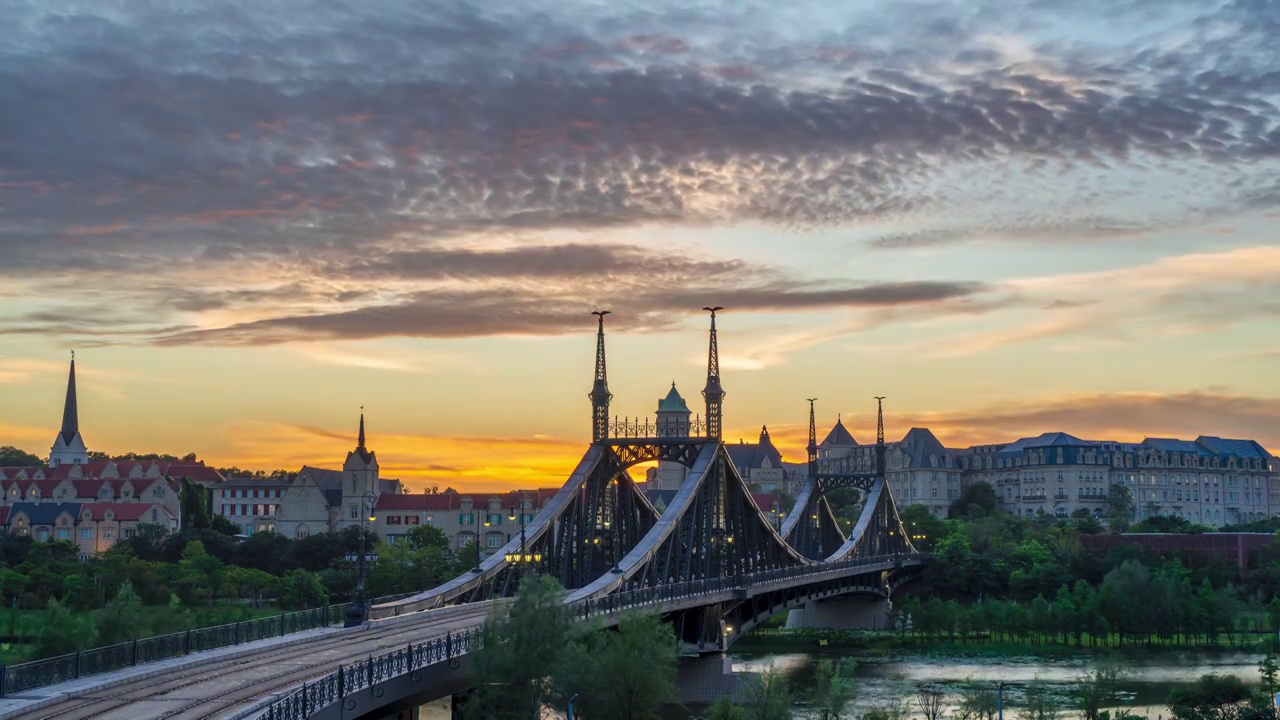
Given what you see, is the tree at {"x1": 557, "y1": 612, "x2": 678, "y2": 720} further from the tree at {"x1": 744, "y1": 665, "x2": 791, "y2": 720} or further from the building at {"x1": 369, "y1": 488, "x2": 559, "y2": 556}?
the building at {"x1": 369, "y1": 488, "x2": 559, "y2": 556}

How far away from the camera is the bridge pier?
13625 cm

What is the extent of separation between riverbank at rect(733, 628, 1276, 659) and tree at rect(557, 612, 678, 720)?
6093 centimetres

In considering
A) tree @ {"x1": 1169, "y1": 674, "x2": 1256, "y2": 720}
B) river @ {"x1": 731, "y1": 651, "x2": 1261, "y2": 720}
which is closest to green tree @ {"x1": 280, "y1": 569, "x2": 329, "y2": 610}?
river @ {"x1": 731, "y1": 651, "x2": 1261, "y2": 720}

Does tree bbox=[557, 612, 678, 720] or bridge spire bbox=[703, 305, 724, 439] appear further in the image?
bridge spire bbox=[703, 305, 724, 439]

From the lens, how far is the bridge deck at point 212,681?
4141 cm

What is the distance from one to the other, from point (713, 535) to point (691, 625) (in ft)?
34.1

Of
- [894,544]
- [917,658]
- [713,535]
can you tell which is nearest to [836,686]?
[713,535]

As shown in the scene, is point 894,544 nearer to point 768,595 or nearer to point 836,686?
point 768,595

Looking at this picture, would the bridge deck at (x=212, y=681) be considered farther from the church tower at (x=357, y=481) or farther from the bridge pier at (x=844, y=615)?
the church tower at (x=357, y=481)

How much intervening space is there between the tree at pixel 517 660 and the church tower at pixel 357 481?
130 metres

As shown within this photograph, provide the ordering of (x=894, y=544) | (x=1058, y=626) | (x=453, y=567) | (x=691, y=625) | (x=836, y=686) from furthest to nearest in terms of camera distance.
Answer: (x=894, y=544) → (x=453, y=567) → (x=1058, y=626) → (x=691, y=625) → (x=836, y=686)

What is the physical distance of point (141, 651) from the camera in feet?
172

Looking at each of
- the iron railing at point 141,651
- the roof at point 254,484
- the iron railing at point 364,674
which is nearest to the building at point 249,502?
the roof at point 254,484

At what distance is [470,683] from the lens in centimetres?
5431
